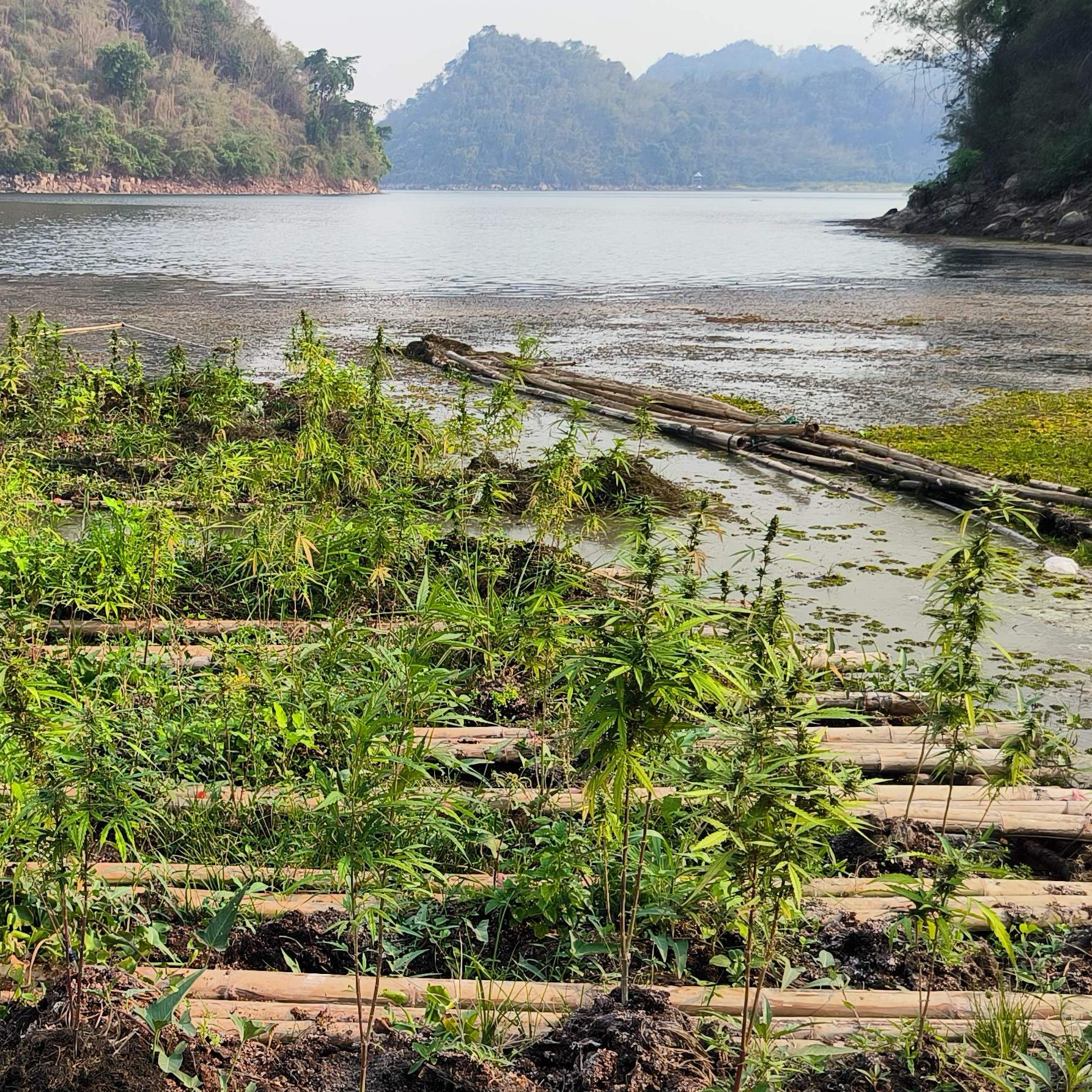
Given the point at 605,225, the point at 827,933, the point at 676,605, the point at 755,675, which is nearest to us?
the point at 676,605

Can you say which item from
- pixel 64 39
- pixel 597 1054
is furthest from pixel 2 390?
pixel 64 39

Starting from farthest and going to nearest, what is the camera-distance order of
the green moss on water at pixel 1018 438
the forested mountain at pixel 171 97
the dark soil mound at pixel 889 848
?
the forested mountain at pixel 171 97
the green moss on water at pixel 1018 438
the dark soil mound at pixel 889 848

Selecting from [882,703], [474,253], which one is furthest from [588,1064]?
[474,253]

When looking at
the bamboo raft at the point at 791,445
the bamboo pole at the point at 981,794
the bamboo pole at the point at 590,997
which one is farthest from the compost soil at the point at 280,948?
the bamboo raft at the point at 791,445

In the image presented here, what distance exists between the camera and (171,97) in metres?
140

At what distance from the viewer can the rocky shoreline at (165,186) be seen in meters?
109

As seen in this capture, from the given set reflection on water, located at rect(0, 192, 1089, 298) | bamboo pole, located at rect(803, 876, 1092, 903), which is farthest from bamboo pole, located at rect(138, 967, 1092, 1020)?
reflection on water, located at rect(0, 192, 1089, 298)

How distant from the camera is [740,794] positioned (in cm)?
252

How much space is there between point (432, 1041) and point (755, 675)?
1551 millimetres

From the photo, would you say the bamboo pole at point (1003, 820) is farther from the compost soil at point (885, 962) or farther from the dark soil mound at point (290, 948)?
the dark soil mound at point (290, 948)

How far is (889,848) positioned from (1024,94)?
59794 millimetres

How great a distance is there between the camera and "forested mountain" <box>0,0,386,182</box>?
11838 cm

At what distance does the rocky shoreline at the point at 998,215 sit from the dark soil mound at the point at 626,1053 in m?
46.6

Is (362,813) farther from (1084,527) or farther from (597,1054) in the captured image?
(1084,527)
